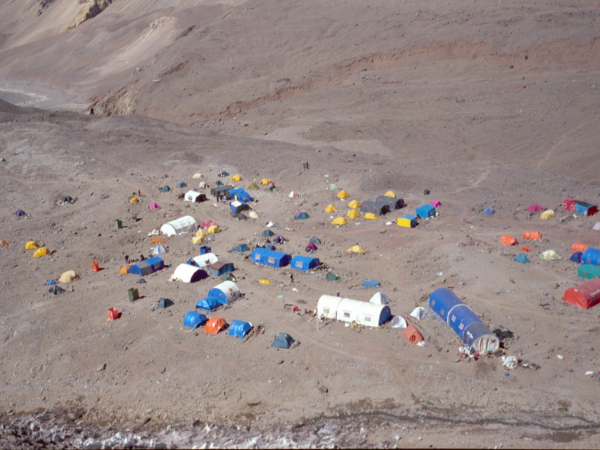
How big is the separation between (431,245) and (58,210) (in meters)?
18.3

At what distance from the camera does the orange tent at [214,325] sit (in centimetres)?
1599

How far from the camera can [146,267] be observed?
2003 centimetres

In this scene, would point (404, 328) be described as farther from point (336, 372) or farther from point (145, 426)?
point (145, 426)

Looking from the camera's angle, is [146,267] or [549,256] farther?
[146,267]

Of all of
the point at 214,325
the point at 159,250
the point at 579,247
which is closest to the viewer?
the point at 214,325

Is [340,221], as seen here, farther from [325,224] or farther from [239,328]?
[239,328]

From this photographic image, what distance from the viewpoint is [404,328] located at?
1577cm

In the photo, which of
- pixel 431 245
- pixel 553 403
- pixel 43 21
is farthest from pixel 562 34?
pixel 43 21

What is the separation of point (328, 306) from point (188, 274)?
18.5ft

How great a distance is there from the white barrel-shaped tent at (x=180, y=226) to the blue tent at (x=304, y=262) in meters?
6.31

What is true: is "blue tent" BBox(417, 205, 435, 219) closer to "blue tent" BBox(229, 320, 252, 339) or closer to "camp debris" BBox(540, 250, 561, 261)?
"camp debris" BBox(540, 250, 561, 261)

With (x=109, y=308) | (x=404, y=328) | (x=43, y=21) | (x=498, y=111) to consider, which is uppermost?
(x=43, y=21)

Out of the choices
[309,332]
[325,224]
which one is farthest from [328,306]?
[325,224]

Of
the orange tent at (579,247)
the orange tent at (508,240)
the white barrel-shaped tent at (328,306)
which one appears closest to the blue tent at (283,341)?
the white barrel-shaped tent at (328,306)
